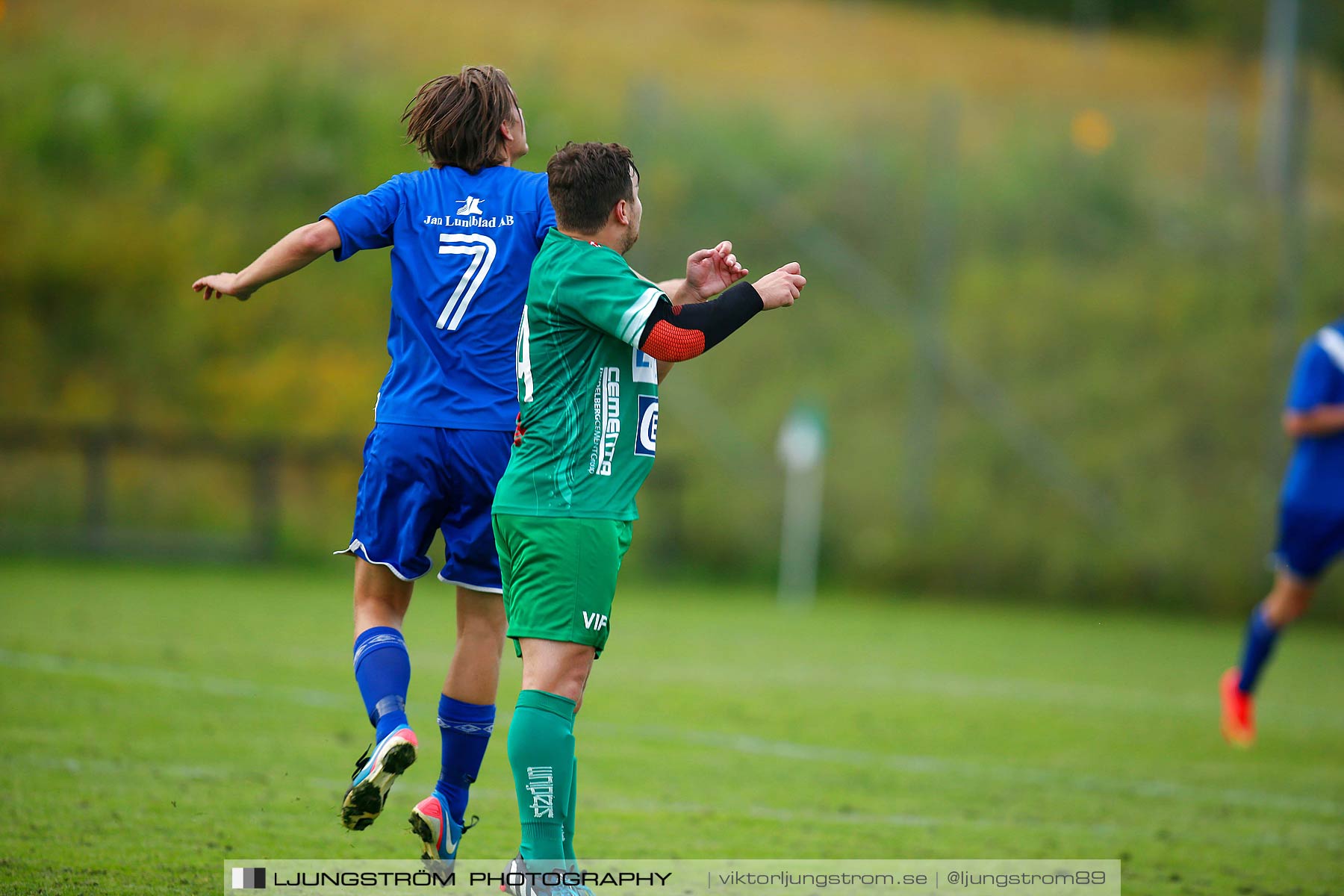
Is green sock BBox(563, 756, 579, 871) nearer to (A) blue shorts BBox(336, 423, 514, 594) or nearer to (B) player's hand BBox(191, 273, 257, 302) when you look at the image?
(A) blue shorts BBox(336, 423, 514, 594)

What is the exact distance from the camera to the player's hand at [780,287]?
3.79m

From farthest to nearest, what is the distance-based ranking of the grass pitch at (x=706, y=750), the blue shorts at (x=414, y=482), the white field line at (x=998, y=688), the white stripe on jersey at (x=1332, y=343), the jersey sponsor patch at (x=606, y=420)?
the white field line at (x=998, y=688), the white stripe on jersey at (x=1332, y=343), the grass pitch at (x=706, y=750), the blue shorts at (x=414, y=482), the jersey sponsor patch at (x=606, y=420)

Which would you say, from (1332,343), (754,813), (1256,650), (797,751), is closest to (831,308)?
(1332,343)

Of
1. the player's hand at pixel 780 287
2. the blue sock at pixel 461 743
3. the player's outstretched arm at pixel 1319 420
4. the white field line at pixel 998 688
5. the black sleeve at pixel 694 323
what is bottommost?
the white field line at pixel 998 688

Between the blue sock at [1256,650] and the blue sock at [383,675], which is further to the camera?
the blue sock at [1256,650]

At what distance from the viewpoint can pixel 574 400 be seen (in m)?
3.74

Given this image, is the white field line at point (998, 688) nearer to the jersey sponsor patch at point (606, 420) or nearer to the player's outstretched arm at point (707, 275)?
the player's outstretched arm at point (707, 275)

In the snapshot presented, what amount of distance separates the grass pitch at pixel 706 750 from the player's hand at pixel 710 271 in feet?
6.14

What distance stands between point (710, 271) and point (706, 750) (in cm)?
337

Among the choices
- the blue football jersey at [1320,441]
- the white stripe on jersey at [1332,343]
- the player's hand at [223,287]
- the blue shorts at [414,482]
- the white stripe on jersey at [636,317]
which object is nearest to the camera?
the white stripe on jersey at [636,317]

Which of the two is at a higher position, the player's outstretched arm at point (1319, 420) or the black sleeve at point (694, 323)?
the black sleeve at point (694, 323)

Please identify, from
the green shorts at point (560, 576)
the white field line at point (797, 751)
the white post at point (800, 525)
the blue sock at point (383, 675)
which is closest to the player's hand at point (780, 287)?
the green shorts at point (560, 576)

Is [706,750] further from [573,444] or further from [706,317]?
[706,317]

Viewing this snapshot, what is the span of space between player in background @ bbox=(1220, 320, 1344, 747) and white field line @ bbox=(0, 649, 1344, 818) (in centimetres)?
145
